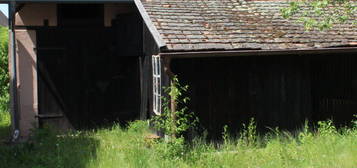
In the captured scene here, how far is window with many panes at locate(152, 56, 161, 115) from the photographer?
32.6 feet

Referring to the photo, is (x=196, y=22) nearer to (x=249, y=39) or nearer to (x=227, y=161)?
(x=249, y=39)

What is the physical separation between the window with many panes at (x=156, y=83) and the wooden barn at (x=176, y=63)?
0.09ft

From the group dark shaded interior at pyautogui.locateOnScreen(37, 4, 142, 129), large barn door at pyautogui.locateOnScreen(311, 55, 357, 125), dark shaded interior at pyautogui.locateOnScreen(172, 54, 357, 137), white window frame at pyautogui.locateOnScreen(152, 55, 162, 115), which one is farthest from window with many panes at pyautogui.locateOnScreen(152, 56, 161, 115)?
large barn door at pyautogui.locateOnScreen(311, 55, 357, 125)

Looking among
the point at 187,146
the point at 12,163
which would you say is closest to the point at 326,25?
the point at 187,146

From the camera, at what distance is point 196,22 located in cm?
1023

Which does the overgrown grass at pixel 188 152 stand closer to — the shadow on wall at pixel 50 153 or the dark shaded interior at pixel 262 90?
the shadow on wall at pixel 50 153

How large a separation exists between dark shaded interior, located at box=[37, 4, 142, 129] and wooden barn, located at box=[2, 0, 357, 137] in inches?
1.0

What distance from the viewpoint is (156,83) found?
33.5ft

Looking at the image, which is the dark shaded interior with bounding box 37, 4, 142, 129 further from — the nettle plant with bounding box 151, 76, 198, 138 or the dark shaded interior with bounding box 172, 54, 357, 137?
the nettle plant with bounding box 151, 76, 198, 138

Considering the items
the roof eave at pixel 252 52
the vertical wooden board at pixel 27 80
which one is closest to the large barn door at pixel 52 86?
the vertical wooden board at pixel 27 80

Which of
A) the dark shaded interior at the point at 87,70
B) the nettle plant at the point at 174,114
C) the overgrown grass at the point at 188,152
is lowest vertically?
the overgrown grass at the point at 188,152

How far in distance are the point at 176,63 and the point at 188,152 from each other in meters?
2.02

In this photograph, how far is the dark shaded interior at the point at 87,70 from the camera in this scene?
11.8m

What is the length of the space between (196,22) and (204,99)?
5.74 feet
